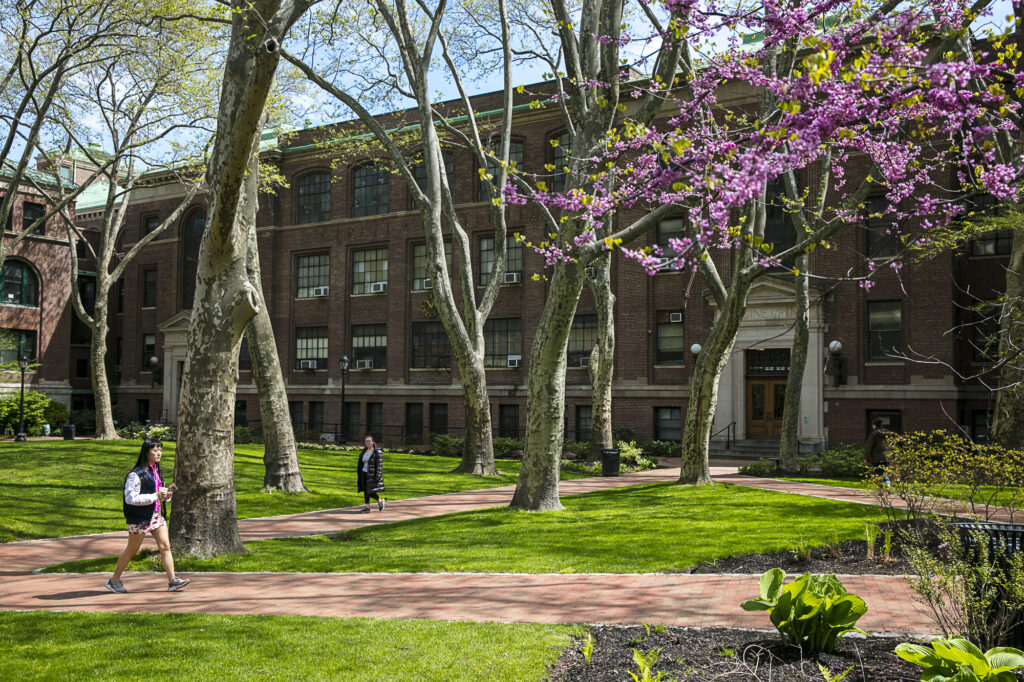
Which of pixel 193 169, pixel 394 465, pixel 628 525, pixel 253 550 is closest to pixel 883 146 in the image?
pixel 628 525

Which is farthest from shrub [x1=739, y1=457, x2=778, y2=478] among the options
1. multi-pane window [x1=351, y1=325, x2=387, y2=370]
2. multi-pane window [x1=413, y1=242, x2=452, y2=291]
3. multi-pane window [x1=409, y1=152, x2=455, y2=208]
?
multi-pane window [x1=351, y1=325, x2=387, y2=370]

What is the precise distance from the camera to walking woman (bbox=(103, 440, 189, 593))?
9.09m

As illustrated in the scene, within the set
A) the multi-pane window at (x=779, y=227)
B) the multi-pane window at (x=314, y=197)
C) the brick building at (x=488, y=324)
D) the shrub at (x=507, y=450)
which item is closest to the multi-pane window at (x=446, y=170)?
the brick building at (x=488, y=324)

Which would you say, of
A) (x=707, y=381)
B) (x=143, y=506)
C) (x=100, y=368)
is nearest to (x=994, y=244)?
(x=707, y=381)

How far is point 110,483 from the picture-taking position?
18.7m

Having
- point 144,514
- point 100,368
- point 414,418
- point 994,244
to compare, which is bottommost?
point 414,418

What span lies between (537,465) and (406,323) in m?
25.3

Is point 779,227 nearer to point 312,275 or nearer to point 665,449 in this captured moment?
point 665,449

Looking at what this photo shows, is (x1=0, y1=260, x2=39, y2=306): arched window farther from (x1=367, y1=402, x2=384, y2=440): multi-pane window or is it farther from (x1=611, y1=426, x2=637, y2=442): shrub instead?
(x1=611, y1=426, x2=637, y2=442): shrub

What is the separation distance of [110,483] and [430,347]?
2085cm

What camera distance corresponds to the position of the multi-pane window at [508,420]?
36.0 meters

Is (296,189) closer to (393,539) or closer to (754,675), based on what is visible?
(393,539)

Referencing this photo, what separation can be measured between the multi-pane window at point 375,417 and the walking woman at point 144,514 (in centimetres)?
3049

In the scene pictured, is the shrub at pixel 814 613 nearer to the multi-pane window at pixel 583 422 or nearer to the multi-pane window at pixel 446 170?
the multi-pane window at pixel 583 422
